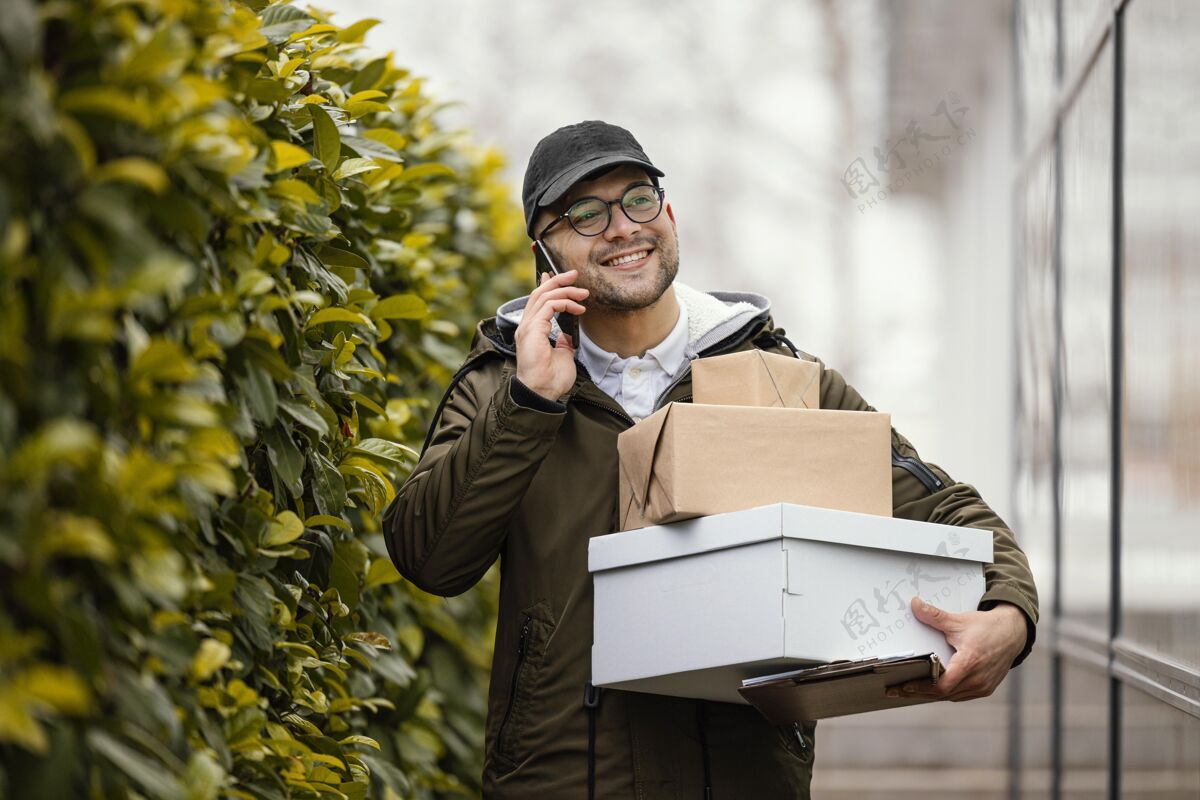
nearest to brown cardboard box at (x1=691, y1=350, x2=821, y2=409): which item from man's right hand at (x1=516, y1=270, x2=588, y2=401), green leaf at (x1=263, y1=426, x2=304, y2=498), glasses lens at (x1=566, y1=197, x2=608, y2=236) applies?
man's right hand at (x1=516, y1=270, x2=588, y2=401)

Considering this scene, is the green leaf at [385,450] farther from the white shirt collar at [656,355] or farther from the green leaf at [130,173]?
the green leaf at [130,173]

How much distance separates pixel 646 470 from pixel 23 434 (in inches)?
47.8

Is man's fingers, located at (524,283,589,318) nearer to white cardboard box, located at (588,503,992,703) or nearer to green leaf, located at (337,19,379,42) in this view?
white cardboard box, located at (588,503,992,703)

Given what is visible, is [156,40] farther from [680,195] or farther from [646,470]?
[680,195]

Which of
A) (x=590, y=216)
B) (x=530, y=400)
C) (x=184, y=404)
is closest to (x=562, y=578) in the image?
(x=530, y=400)

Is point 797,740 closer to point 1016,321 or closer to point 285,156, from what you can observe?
point 285,156

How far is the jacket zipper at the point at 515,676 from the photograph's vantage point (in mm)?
2703

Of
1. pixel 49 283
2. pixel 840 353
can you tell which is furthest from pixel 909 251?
pixel 49 283

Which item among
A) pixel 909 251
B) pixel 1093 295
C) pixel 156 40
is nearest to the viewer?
pixel 156 40

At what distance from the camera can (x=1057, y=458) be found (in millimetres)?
5266

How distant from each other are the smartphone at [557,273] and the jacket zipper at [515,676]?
1.84 ft

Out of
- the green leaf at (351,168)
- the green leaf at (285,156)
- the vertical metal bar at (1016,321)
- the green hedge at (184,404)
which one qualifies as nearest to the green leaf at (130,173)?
the green hedge at (184,404)

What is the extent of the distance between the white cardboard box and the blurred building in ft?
2.73

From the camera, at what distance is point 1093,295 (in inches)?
174
